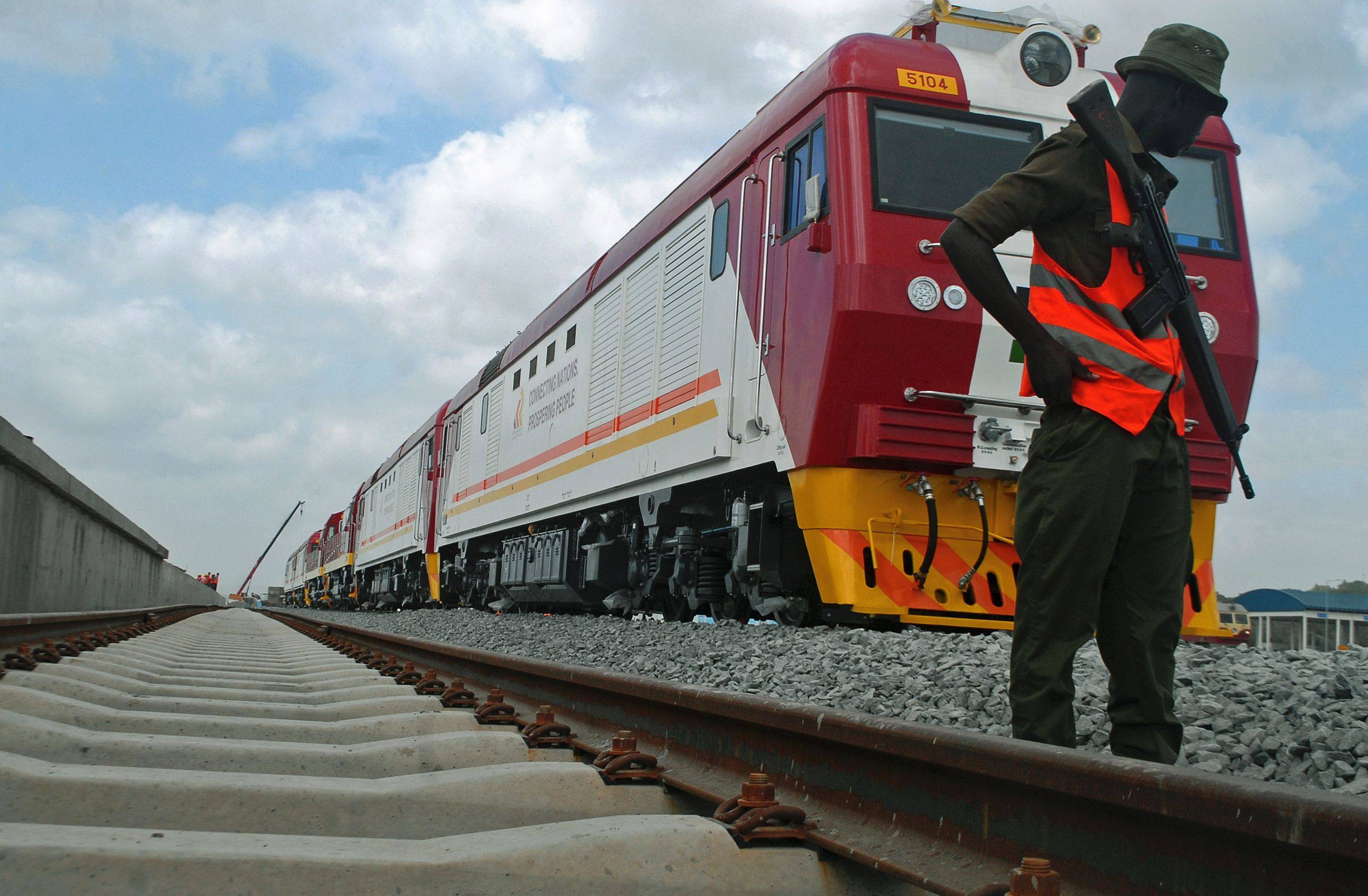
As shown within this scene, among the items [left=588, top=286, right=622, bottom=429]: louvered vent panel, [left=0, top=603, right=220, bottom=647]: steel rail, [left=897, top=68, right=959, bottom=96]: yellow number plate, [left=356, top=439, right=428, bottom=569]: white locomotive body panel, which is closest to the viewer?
[left=0, top=603, right=220, bottom=647]: steel rail

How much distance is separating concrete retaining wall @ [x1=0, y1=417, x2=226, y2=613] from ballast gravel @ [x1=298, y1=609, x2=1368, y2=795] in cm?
398

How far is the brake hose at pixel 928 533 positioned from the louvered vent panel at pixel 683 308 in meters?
2.14

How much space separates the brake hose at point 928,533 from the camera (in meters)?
5.98

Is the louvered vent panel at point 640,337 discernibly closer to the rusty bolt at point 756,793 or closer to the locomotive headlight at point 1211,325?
the locomotive headlight at point 1211,325

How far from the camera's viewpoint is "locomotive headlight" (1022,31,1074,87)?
6.51 metres

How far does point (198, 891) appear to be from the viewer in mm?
1395

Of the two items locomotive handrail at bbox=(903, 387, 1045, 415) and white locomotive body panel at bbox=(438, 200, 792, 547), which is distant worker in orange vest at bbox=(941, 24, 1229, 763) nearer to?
locomotive handrail at bbox=(903, 387, 1045, 415)

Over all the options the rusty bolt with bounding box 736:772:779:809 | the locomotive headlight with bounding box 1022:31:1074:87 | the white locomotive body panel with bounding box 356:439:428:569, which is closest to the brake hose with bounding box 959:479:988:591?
the locomotive headlight with bounding box 1022:31:1074:87

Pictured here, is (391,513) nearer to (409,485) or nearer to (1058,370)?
(409,485)

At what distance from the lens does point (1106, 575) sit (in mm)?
2695

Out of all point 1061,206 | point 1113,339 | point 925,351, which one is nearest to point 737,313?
point 925,351

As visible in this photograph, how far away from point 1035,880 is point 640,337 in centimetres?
778

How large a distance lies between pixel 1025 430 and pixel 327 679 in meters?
3.78

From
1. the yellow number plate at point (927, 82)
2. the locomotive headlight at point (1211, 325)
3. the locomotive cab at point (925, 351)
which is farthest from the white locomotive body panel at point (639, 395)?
the locomotive headlight at point (1211, 325)
